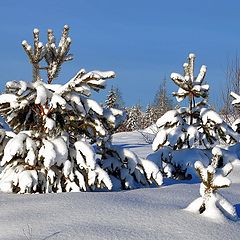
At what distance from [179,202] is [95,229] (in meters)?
1.50

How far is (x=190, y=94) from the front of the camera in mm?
7746

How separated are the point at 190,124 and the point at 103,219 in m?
3.99

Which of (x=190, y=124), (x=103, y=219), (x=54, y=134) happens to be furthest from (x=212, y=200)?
(x=190, y=124)

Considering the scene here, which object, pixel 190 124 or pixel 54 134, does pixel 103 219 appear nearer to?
pixel 54 134

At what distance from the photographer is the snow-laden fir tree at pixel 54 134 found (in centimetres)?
520

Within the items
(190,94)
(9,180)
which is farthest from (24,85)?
(190,94)

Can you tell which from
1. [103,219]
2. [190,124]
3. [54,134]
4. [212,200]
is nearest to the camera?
[103,219]

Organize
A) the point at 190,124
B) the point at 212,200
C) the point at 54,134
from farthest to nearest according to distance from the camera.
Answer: the point at 190,124 < the point at 54,134 < the point at 212,200

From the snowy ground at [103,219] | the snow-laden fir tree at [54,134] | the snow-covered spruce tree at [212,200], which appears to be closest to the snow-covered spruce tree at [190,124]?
the snow-laden fir tree at [54,134]

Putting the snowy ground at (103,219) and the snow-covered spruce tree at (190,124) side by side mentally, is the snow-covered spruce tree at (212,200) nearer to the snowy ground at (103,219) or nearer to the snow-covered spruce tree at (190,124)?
the snowy ground at (103,219)

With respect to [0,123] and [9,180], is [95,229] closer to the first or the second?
[9,180]

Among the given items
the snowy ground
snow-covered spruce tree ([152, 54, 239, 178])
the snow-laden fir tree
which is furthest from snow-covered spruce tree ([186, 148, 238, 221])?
snow-covered spruce tree ([152, 54, 239, 178])

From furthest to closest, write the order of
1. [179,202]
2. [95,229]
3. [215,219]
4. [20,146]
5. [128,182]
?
[128,182]
[20,146]
[179,202]
[215,219]
[95,229]

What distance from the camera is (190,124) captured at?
24.8ft
